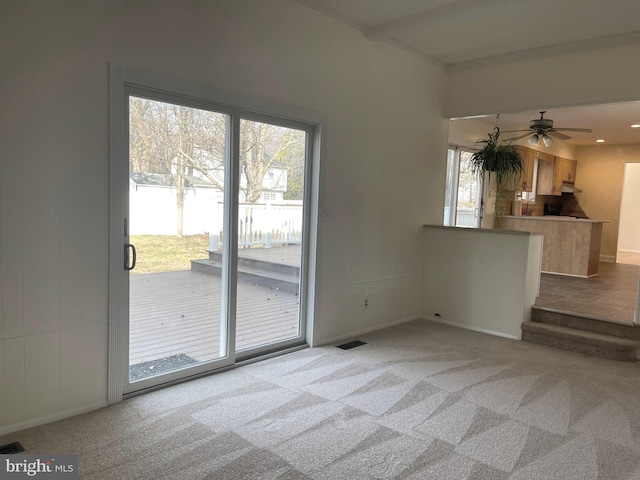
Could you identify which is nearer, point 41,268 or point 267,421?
point 41,268

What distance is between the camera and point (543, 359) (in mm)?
4199

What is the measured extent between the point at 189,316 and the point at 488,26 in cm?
369

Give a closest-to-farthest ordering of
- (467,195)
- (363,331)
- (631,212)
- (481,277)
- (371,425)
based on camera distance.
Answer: (371,425)
(363,331)
(481,277)
(467,195)
(631,212)

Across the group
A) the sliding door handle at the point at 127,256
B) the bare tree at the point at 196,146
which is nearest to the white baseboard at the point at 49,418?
the sliding door handle at the point at 127,256

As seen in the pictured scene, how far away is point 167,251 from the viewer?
3305 mm

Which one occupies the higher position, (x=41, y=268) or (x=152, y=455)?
(x=41, y=268)

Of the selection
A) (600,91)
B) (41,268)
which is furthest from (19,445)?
(600,91)

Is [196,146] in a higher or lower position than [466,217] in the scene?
higher

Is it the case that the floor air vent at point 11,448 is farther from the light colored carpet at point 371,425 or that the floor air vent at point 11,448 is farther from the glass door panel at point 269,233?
the glass door panel at point 269,233

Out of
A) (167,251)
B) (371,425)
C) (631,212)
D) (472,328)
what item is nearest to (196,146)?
(167,251)

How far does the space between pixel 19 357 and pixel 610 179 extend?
1091cm

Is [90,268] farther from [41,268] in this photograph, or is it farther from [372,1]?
[372,1]

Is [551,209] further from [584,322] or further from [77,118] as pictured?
[77,118]

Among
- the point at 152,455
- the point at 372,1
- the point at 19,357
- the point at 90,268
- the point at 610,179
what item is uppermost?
the point at 372,1
